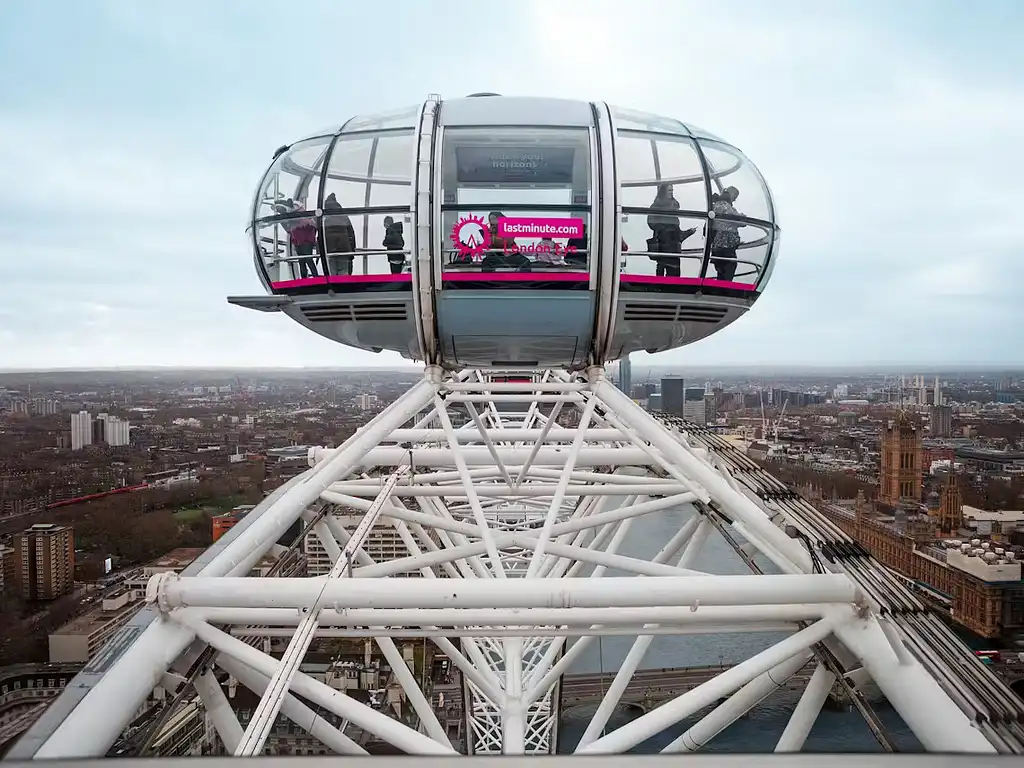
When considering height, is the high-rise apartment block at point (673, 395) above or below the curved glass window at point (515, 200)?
below

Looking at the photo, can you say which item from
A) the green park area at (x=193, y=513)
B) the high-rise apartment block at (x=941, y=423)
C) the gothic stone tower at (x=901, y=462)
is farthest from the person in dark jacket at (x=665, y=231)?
the green park area at (x=193, y=513)

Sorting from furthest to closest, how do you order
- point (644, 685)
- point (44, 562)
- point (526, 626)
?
point (644, 685) → point (44, 562) → point (526, 626)

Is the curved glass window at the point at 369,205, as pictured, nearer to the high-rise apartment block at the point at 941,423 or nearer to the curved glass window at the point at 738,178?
the curved glass window at the point at 738,178

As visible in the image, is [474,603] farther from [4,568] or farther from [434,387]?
[4,568]

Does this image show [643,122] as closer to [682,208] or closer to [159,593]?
[682,208]

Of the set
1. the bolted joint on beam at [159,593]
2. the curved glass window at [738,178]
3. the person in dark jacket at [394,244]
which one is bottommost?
the bolted joint on beam at [159,593]

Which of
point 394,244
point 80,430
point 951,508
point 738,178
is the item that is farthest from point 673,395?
point 80,430
